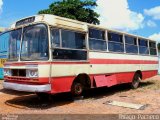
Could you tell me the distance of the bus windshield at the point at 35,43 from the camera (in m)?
10.5

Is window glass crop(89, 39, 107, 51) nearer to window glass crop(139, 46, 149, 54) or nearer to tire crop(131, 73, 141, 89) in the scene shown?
tire crop(131, 73, 141, 89)

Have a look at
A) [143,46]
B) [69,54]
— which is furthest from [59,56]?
[143,46]

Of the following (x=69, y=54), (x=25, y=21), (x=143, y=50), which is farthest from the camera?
(x=143, y=50)

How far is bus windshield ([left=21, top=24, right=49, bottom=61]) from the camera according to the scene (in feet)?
34.6

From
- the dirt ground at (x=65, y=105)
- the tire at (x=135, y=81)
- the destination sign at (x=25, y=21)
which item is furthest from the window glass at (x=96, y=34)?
the tire at (x=135, y=81)

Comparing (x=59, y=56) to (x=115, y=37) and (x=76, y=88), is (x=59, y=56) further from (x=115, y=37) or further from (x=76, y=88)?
(x=115, y=37)

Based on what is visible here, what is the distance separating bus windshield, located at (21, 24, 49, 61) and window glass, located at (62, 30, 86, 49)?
2.81 ft

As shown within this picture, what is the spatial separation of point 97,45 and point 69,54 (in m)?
2.18

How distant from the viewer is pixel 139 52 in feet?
57.4

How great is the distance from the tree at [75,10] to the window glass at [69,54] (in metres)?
15.4

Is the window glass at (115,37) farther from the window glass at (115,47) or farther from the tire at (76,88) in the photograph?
the tire at (76,88)

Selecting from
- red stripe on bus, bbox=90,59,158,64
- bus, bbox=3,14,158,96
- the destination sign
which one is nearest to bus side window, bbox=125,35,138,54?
red stripe on bus, bbox=90,59,158,64

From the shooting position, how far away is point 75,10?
1096 inches

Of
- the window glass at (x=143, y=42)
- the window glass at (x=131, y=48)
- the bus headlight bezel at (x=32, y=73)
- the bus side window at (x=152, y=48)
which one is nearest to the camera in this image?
the bus headlight bezel at (x=32, y=73)
